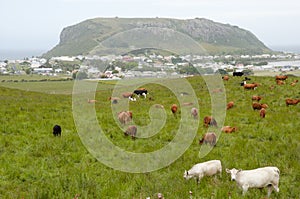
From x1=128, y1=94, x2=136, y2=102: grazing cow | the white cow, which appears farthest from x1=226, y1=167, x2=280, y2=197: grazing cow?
x1=128, y1=94, x2=136, y2=102: grazing cow

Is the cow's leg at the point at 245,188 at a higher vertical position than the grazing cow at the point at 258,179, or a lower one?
lower

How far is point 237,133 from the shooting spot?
16453 mm

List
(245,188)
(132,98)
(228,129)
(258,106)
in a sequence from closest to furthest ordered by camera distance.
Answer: (245,188), (228,129), (258,106), (132,98)

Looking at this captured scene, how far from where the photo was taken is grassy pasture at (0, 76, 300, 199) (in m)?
9.02

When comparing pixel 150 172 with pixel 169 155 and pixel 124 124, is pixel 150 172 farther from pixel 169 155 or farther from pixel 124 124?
pixel 124 124

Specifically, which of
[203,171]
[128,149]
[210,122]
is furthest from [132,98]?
[203,171]

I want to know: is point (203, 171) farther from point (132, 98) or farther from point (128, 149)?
point (132, 98)

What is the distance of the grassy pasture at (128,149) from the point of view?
902 centimetres

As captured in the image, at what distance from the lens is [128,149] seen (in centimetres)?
1358

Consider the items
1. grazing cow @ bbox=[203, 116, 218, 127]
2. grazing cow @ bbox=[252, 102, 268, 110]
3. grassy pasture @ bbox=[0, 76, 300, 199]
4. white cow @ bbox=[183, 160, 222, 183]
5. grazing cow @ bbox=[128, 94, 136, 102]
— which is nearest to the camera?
grassy pasture @ bbox=[0, 76, 300, 199]

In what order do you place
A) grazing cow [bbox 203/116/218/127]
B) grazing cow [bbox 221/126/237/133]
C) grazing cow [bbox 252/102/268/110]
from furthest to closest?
grazing cow [bbox 252/102/268/110] < grazing cow [bbox 203/116/218/127] < grazing cow [bbox 221/126/237/133]

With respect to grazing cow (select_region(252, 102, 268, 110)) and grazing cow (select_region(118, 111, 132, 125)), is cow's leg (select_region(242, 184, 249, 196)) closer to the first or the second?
grazing cow (select_region(118, 111, 132, 125))

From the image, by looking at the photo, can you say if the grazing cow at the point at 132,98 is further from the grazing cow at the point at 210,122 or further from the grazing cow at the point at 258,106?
the grazing cow at the point at 210,122

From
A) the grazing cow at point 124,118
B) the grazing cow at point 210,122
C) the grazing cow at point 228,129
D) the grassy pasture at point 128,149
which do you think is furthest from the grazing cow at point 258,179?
the grazing cow at point 124,118
